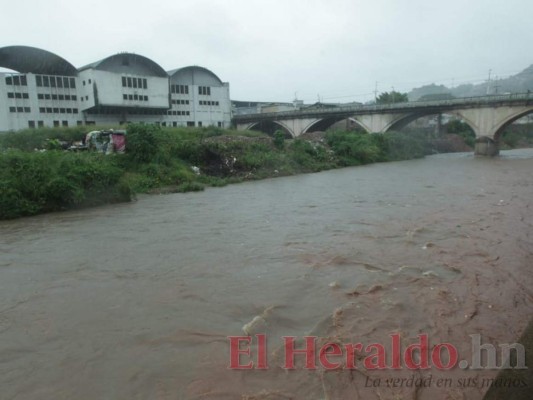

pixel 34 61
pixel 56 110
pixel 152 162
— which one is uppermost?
pixel 34 61

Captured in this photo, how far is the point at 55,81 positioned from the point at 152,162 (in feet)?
111

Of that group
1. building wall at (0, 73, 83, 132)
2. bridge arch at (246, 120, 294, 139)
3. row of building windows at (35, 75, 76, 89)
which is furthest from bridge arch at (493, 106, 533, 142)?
row of building windows at (35, 75, 76, 89)

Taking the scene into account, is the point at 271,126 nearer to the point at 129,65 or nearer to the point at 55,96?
the point at 129,65

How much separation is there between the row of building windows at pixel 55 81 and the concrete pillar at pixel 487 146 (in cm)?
4756

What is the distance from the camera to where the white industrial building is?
45.8 m

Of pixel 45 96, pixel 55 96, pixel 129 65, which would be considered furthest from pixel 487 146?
pixel 45 96

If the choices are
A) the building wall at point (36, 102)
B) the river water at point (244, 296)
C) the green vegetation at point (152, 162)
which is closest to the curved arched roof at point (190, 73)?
the building wall at point (36, 102)

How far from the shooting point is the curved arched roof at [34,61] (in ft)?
157

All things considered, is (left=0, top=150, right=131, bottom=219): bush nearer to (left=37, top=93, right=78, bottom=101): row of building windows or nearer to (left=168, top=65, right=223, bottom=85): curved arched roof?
(left=37, top=93, right=78, bottom=101): row of building windows

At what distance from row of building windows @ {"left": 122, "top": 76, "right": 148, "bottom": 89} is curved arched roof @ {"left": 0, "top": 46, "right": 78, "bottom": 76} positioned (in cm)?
614

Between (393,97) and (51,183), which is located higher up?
(393,97)

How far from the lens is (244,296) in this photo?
677 cm

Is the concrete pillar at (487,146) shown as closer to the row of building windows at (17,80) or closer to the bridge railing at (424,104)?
the bridge railing at (424,104)

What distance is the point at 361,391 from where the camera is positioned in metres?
4.21
